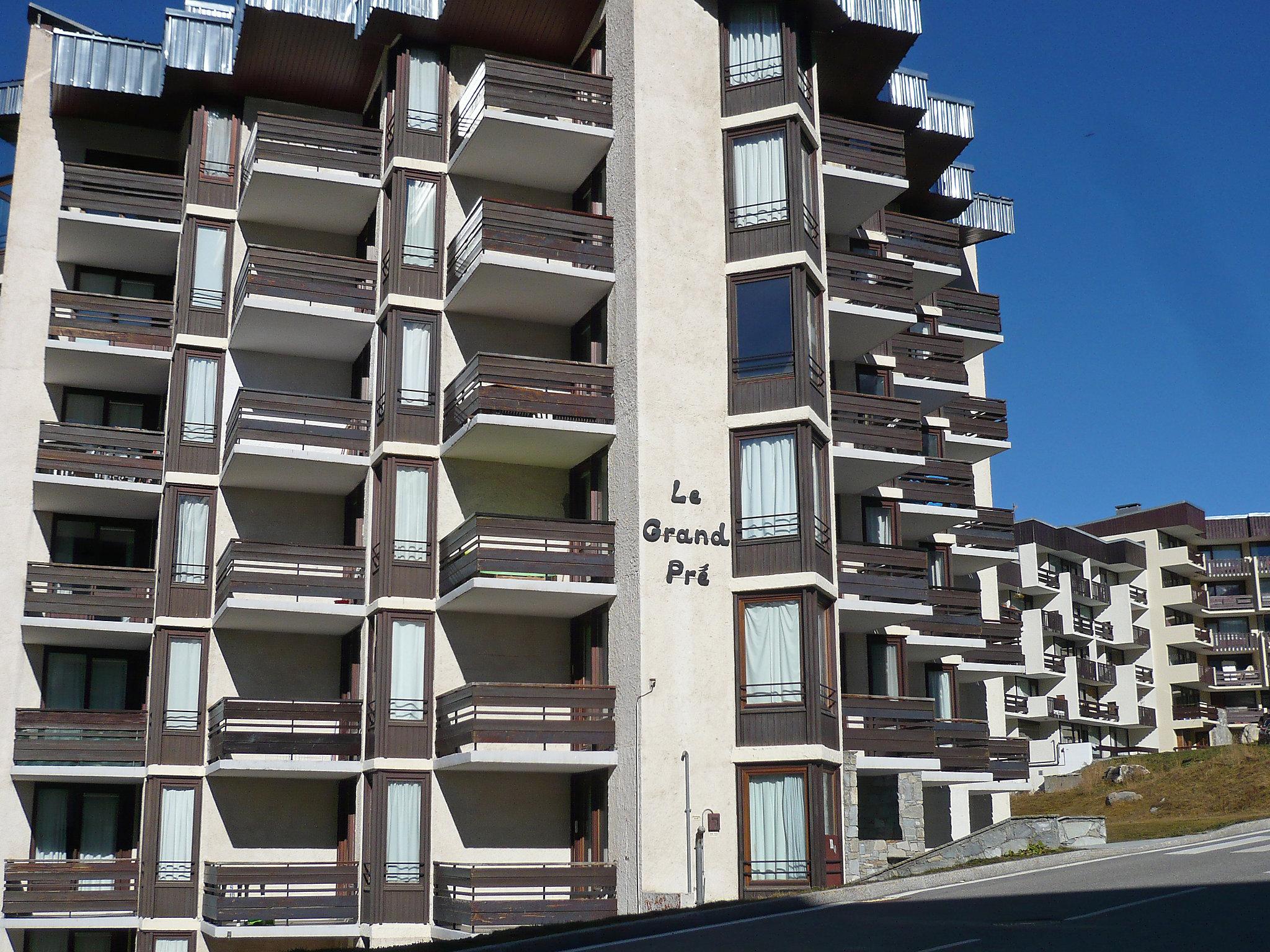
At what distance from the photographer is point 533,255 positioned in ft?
115

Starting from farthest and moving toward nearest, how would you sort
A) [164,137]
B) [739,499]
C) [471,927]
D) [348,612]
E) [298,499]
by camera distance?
[164,137], [298,499], [348,612], [739,499], [471,927]

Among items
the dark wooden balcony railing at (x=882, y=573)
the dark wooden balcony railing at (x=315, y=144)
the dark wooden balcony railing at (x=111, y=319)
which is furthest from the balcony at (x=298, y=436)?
the dark wooden balcony railing at (x=882, y=573)

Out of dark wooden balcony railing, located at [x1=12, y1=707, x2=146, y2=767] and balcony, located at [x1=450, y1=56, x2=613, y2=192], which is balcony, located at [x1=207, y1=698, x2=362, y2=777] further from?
balcony, located at [x1=450, y1=56, x2=613, y2=192]

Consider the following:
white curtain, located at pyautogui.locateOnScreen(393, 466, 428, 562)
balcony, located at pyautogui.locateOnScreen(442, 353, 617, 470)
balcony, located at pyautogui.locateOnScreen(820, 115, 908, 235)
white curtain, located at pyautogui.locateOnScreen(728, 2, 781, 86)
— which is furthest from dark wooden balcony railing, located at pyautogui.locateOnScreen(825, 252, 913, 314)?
white curtain, located at pyautogui.locateOnScreen(393, 466, 428, 562)

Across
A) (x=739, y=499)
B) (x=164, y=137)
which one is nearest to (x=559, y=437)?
(x=739, y=499)

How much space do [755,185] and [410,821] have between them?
55.7ft

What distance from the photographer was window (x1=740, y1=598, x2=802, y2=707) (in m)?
31.5

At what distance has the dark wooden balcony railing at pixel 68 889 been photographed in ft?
118

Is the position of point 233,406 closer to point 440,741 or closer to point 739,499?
point 440,741

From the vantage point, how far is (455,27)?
38.0 m

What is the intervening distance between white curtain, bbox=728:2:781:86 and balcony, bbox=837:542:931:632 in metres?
11.9

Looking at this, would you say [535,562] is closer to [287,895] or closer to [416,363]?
[416,363]

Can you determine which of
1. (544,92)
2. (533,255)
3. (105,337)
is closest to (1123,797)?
(533,255)

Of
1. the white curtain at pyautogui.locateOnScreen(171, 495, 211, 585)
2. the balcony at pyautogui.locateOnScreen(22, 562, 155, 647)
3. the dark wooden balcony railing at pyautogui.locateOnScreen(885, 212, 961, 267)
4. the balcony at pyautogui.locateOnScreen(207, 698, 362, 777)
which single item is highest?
the dark wooden balcony railing at pyautogui.locateOnScreen(885, 212, 961, 267)
